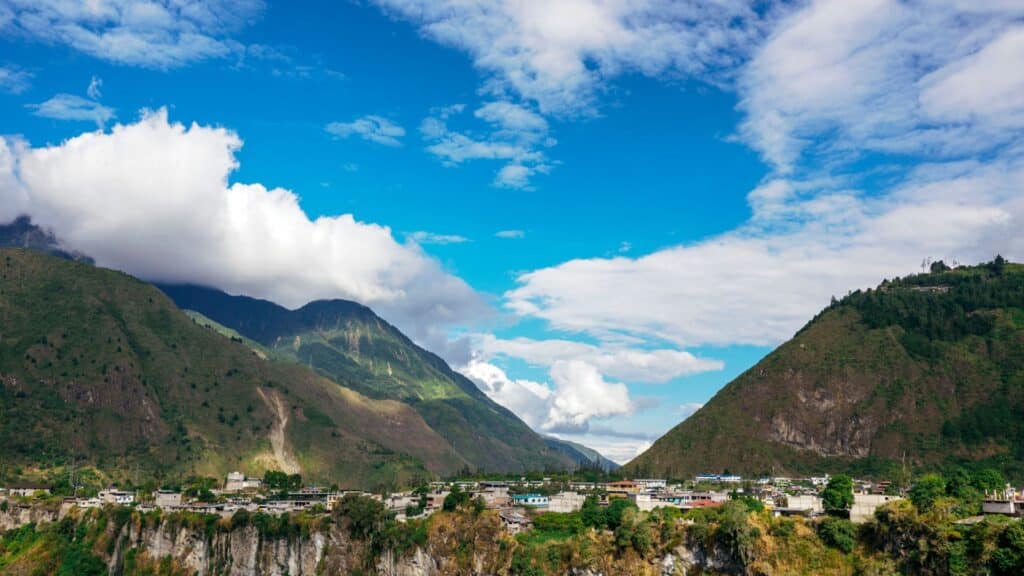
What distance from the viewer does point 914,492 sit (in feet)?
293

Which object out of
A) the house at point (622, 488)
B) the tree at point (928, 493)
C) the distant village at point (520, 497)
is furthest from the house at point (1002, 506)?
the house at point (622, 488)

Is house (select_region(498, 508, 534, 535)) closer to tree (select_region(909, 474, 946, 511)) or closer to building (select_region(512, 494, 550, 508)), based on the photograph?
building (select_region(512, 494, 550, 508))

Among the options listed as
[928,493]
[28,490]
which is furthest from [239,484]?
[928,493]

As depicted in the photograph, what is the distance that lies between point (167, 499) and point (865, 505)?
4847 inches

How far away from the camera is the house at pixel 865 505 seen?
8962 centimetres

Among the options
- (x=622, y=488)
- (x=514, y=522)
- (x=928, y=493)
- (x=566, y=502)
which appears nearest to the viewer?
(x=928, y=493)

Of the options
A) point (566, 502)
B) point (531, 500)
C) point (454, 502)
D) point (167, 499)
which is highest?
point (566, 502)

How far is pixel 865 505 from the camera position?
94812mm

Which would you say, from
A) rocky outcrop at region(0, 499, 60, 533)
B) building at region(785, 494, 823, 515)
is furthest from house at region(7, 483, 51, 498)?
building at region(785, 494, 823, 515)

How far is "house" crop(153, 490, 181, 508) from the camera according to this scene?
155750 millimetres

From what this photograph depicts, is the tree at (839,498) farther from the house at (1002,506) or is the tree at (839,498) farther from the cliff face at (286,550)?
the cliff face at (286,550)

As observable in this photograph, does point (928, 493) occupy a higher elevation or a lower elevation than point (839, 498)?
higher

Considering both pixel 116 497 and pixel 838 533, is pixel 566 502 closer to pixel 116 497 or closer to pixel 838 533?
pixel 838 533

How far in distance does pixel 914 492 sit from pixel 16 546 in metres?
147
